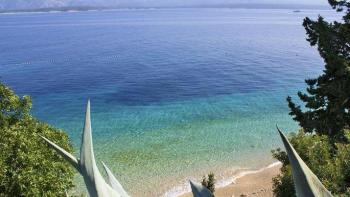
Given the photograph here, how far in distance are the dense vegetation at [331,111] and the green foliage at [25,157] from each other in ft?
32.1

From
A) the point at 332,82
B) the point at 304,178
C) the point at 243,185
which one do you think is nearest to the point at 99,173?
the point at 304,178

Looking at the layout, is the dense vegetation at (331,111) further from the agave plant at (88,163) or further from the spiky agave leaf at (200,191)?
the agave plant at (88,163)

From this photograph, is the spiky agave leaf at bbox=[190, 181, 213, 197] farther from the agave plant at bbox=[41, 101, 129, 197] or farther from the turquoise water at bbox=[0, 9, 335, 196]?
Result: the turquoise water at bbox=[0, 9, 335, 196]

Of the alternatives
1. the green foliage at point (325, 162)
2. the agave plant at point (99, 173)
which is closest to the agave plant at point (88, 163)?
the agave plant at point (99, 173)

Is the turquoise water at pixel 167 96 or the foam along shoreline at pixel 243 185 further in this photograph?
the turquoise water at pixel 167 96

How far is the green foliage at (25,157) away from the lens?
12.6m

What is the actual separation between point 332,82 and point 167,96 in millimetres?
40759

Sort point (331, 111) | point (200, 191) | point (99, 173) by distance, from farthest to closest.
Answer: point (331, 111)
point (200, 191)
point (99, 173)

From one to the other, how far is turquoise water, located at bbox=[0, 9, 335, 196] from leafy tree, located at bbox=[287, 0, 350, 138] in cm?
1517

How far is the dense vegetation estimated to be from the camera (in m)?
14.9

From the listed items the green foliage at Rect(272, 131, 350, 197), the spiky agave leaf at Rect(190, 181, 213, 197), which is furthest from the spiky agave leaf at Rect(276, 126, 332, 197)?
the green foliage at Rect(272, 131, 350, 197)

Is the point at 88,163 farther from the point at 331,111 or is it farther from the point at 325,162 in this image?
the point at 325,162

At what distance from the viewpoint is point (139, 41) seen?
380 ft

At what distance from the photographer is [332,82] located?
16531mm
